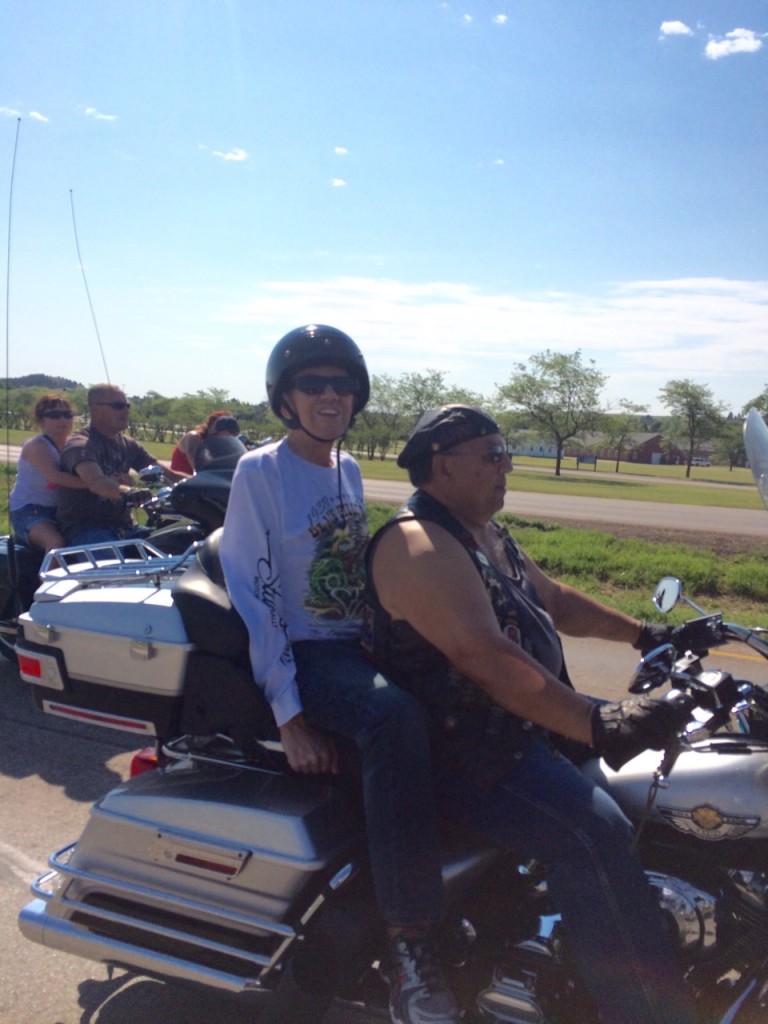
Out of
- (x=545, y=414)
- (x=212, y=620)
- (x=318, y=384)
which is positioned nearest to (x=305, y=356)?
(x=318, y=384)

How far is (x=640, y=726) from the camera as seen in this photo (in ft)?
7.07

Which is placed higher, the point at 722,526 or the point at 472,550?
the point at 472,550

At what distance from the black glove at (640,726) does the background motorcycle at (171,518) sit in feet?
10.2

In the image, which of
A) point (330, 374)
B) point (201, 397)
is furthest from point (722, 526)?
point (201, 397)

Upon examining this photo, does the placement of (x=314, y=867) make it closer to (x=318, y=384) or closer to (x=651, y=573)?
(x=318, y=384)

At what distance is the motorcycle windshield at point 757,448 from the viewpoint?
2.50 meters

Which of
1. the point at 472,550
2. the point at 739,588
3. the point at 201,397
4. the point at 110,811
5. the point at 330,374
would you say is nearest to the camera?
the point at 472,550

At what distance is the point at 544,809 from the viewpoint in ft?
7.48

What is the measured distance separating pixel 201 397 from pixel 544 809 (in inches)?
3162

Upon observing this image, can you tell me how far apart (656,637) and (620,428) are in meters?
59.6

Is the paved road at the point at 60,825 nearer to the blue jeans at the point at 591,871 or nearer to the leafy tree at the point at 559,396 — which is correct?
the blue jeans at the point at 591,871

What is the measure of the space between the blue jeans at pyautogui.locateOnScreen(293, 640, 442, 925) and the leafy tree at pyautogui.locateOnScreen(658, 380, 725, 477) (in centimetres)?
6360

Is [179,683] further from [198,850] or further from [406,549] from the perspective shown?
[406,549]

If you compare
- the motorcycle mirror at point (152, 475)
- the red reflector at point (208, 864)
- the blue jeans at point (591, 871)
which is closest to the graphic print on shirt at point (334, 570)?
the blue jeans at point (591, 871)
